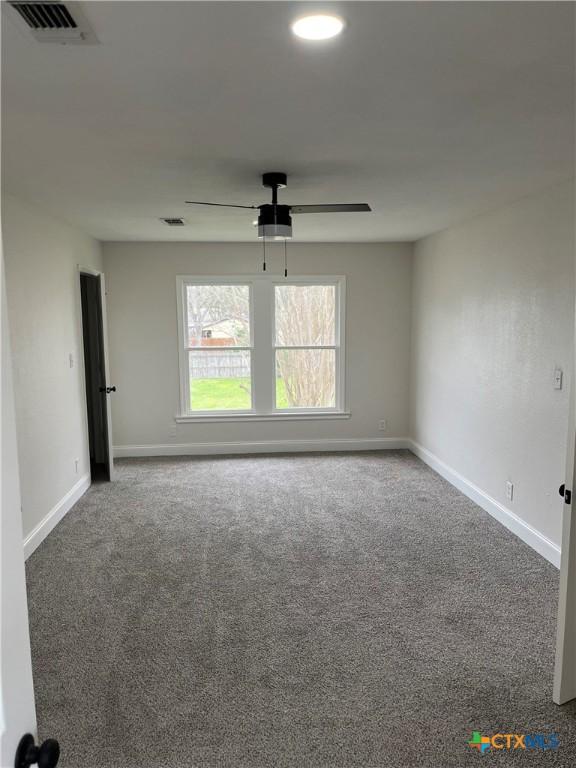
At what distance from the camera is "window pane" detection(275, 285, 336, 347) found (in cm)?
643

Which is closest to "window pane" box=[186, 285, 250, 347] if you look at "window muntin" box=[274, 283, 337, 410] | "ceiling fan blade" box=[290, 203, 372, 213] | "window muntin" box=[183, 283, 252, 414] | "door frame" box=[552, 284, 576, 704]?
"window muntin" box=[183, 283, 252, 414]

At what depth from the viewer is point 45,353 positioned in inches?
166

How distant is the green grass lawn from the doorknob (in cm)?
578

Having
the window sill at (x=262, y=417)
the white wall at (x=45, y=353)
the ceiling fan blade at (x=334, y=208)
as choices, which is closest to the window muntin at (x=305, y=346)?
the window sill at (x=262, y=417)

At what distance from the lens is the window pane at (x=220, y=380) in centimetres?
644

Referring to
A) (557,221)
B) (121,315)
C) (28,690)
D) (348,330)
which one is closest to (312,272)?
(348,330)

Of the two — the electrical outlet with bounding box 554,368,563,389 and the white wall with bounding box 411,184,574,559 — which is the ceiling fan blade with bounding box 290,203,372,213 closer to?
the white wall with bounding box 411,184,574,559

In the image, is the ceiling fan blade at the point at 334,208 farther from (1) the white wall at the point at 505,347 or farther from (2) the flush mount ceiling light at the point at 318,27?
(2) the flush mount ceiling light at the point at 318,27

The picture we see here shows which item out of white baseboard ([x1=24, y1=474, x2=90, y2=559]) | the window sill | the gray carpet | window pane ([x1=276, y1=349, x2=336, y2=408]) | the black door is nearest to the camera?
the gray carpet

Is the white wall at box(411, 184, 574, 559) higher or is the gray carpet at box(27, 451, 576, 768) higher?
the white wall at box(411, 184, 574, 559)

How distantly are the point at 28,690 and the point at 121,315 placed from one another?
5794 millimetres

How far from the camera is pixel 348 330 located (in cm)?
643

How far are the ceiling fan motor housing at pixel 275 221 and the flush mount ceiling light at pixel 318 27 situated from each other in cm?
173

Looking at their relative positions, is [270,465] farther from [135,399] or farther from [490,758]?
[490,758]
